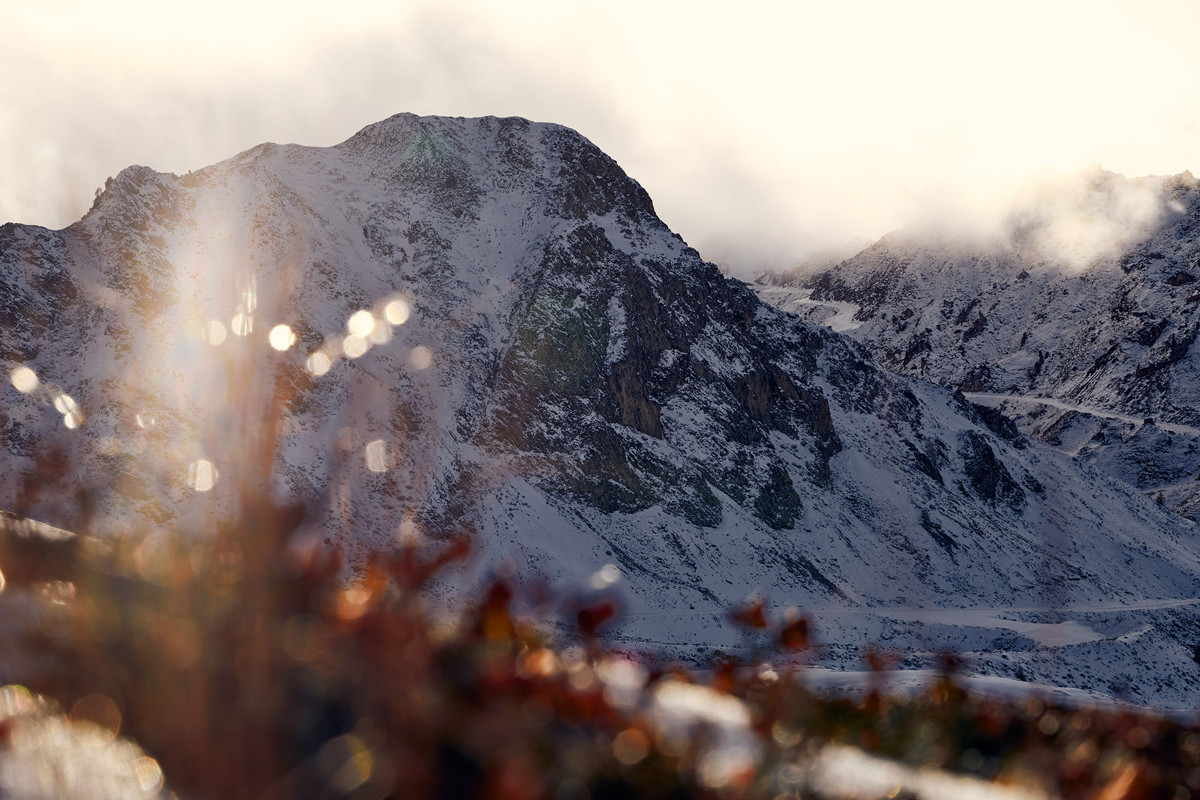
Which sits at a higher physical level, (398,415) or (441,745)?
(398,415)

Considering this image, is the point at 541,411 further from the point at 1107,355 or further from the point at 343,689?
the point at 1107,355

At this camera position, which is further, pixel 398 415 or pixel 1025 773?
pixel 398 415

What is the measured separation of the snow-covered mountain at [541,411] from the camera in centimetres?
6166

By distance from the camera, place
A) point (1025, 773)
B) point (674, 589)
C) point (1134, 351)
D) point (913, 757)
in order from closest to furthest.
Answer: point (1025, 773), point (913, 757), point (674, 589), point (1134, 351)

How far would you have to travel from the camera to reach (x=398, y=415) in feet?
240

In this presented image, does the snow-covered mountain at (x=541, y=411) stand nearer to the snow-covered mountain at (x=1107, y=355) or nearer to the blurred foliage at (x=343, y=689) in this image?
the snow-covered mountain at (x=1107, y=355)

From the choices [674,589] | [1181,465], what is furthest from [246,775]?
[1181,465]

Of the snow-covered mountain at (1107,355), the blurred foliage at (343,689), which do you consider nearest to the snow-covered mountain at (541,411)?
the snow-covered mountain at (1107,355)

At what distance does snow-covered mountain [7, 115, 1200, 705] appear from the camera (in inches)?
2427

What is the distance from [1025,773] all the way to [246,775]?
584 cm

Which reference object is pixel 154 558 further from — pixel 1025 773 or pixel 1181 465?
pixel 1181 465

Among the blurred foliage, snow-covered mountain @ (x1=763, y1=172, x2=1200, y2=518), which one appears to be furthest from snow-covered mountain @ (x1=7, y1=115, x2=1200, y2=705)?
the blurred foliage

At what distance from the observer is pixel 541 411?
80.2 metres

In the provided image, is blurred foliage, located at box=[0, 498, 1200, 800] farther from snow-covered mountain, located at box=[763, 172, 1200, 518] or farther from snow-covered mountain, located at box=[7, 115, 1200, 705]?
snow-covered mountain, located at box=[763, 172, 1200, 518]
